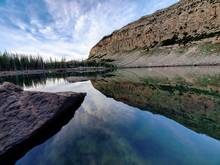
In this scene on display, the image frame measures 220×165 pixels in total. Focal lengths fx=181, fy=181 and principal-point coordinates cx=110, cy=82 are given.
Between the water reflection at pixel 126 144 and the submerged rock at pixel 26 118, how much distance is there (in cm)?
65

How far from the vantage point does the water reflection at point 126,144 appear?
25.1 ft

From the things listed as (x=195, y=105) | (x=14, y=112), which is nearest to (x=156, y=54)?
(x=195, y=105)

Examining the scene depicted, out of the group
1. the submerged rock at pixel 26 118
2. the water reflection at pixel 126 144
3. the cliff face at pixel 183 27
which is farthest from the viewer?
the cliff face at pixel 183 27

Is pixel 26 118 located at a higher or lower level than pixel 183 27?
lower

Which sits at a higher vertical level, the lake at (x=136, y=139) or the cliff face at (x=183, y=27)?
the cliff face at (x=183, y=27)

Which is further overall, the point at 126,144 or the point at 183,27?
the point at 183,27

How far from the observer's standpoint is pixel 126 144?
9117mm

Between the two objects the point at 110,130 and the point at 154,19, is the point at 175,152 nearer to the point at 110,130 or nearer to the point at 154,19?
the point at 110,130

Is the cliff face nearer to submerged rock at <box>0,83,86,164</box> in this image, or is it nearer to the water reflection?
the water reflection

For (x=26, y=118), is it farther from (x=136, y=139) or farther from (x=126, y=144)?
(x=136, y=139)

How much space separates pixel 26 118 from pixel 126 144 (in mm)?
5955

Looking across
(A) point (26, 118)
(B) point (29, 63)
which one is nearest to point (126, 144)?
(A) point (26, 118)

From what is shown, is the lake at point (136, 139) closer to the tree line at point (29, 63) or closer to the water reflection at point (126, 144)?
the water reflection at point (126, 144)

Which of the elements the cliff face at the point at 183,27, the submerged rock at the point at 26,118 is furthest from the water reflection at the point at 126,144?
the cliff face at the point at 183,27
